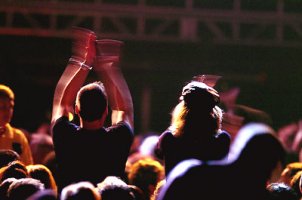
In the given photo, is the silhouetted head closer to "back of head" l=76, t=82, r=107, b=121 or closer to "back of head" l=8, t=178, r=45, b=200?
"back of head" l=76, t=82, r=107, b=121

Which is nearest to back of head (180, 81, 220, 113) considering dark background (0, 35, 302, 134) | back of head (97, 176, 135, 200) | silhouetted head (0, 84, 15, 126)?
back of head (97, 176, 135, 200)

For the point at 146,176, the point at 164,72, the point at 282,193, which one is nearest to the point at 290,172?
the point at 146,176

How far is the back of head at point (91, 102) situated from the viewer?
3.72m

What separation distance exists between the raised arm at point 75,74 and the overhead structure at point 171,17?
25.9 feet

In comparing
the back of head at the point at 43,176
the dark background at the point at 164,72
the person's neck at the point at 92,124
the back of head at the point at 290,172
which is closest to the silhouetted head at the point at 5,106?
the back of head at the point at 43,176

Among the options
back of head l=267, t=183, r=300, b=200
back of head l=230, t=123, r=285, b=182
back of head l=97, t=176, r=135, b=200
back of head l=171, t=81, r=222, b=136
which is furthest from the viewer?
back of head l=171, t=81, r=222, b=136

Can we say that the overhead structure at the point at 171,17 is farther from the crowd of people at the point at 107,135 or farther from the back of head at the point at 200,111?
the back of head at the point at 200,111

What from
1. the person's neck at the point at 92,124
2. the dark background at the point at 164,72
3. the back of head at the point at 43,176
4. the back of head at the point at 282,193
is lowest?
the dark background at the point at 164,72

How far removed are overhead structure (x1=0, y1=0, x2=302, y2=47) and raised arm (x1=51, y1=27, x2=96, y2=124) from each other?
25.9ft

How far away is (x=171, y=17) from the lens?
12203mm

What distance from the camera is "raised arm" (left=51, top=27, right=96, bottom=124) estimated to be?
382 centimetres

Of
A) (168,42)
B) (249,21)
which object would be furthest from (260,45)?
(168,42)

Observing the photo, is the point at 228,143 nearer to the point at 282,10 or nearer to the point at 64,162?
the point at 64,162

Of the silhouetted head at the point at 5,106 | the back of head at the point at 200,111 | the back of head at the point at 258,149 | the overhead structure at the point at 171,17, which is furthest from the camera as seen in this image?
→ the overhead structure at the point at 171,17
